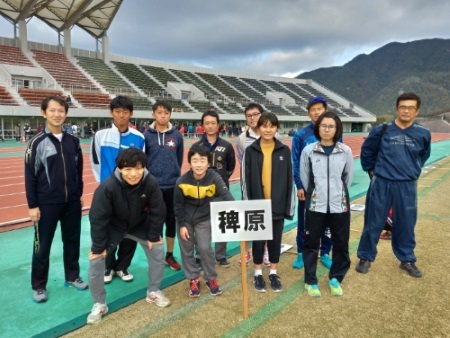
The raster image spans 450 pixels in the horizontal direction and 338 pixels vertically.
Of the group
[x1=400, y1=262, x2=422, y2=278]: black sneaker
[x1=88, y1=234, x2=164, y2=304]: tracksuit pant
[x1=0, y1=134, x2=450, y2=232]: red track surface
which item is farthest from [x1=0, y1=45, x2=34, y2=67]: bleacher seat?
[x1=400, y1=262, x2=422, y2=278]: black sneaker

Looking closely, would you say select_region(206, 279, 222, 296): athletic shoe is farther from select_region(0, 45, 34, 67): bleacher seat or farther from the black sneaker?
select_region(0, 45, 34, 67): bleacher seat

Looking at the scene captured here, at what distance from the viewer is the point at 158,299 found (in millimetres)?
2906

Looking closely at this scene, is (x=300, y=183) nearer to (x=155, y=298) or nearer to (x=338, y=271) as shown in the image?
(x=338, y=271)

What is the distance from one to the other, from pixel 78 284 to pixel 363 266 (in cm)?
301

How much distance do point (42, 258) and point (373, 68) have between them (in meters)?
174

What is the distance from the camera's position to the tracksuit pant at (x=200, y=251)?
3.10m

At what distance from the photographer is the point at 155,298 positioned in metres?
2.94

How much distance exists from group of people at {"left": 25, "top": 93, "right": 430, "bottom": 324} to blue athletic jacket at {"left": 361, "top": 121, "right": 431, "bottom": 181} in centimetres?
1

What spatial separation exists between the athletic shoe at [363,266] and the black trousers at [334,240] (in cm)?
50

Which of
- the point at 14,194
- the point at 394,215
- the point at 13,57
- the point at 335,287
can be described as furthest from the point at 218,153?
the point at 13,57

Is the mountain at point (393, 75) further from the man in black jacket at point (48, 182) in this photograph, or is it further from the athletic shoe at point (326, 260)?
the man in black jacket at point (48, 182)

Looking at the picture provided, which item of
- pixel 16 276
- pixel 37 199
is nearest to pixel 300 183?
pixel 37 199

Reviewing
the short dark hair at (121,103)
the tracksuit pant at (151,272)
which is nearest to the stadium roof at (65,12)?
the short dark hair at (121,103)

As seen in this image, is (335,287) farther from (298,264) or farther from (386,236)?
(386,236)
